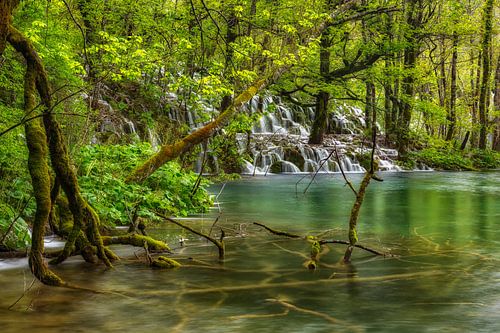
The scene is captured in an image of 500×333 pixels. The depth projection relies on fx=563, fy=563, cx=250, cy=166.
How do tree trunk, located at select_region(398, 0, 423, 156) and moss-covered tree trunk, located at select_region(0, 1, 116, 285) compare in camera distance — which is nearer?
moss-covered tree trunk, located at select_region(0, 1, 116, 285)

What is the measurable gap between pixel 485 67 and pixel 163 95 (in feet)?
80.0

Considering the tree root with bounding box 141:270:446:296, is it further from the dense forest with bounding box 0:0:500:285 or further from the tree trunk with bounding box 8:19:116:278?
the tree trunk with bounding box 8:19:116:278

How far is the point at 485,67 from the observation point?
117 feet

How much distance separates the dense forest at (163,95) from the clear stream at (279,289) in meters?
0.45

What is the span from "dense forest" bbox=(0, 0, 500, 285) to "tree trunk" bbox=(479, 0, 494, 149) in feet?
0.38

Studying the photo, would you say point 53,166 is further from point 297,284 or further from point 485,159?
point 485,159

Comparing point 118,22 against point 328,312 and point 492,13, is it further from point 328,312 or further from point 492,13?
point 492,13

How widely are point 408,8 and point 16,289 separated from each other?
83.8ft

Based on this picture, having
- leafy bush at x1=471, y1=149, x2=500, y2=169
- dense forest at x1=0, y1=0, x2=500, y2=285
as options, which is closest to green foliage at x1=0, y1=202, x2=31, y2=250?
dense forest at x1=0, y1=0, x2=500, y2=285

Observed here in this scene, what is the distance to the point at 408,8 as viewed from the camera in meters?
27.4

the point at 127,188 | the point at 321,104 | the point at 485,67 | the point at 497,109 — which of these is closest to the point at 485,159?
the point at 497,109

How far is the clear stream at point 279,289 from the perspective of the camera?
4.81 meters

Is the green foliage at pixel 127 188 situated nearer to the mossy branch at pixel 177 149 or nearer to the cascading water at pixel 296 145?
the mossy branch at pixel 177 149

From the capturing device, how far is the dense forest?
19.8ft
